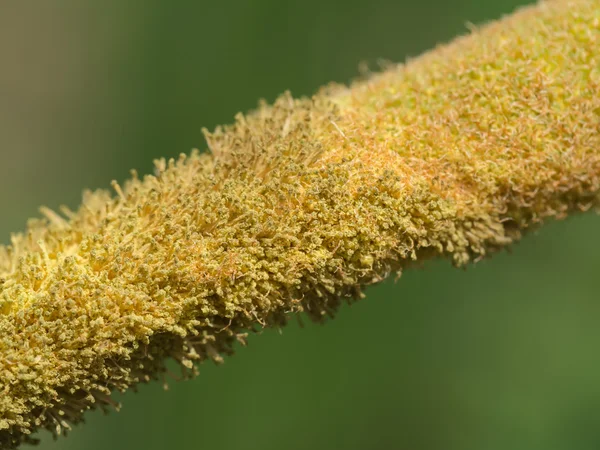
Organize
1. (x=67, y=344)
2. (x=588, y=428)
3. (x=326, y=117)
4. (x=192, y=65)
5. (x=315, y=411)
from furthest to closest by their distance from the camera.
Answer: (x=192, y=65) < (x=315, y=411) < (x=588, y=428) < (x=326, y=117) < (x=67, y=344)

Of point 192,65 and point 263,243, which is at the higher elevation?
point 192,65

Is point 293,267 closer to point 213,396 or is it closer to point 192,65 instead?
point 213,396

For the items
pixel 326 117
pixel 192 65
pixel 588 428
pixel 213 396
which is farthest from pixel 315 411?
pixel 326 117

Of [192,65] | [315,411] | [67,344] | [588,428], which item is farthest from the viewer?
[192,65]

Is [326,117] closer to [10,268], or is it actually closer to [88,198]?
[88,198]

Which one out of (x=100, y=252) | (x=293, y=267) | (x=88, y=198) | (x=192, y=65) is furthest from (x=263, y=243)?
(x=192, y=65)

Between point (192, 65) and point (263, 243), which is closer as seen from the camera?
point (263, 243)

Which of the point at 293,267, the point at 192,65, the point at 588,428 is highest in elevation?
the point at 192,65
